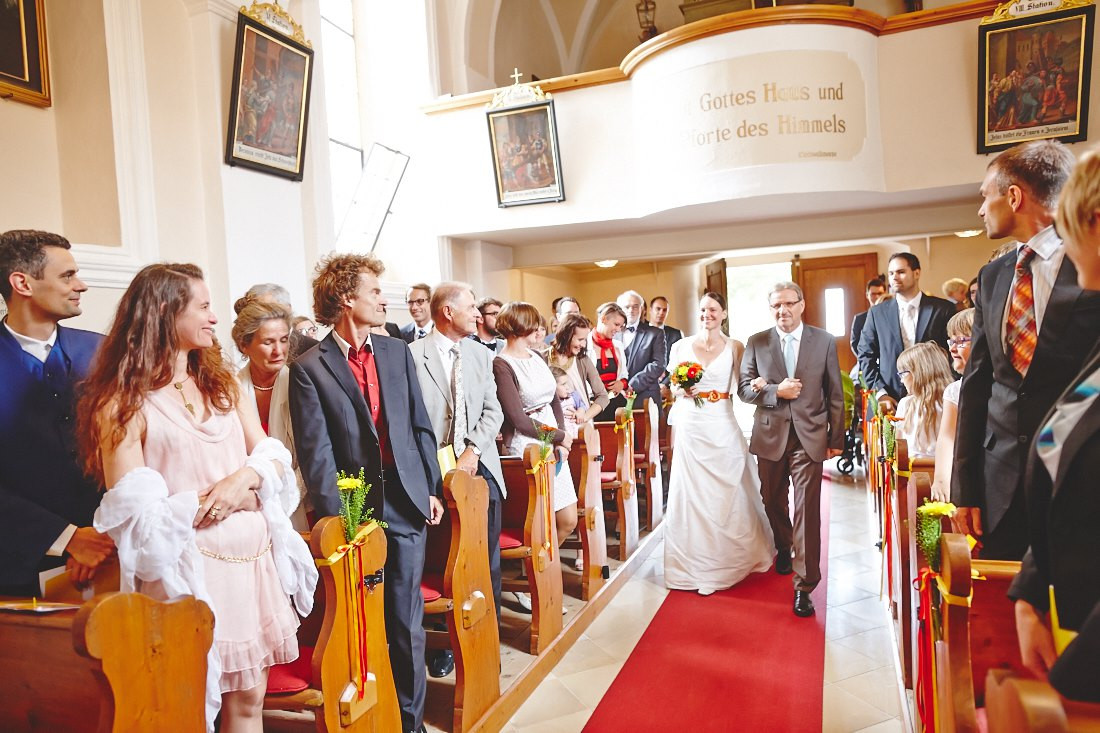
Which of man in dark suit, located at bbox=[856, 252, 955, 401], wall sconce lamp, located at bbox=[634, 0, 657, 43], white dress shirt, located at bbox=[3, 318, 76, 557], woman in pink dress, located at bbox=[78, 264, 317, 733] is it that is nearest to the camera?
woman in pink dress, located at bbox=[78, 264, 317, 733]

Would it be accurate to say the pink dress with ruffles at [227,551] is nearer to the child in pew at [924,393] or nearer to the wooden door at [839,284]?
the child in pew at [924,393]

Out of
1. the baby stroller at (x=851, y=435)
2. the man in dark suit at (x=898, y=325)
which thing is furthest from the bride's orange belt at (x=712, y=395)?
the baby stroller at (x=851, y=435)

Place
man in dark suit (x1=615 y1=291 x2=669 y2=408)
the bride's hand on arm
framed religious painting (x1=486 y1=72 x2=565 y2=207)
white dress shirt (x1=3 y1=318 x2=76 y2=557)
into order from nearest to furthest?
the bride's hand on arm → white dress shirt (x1=3 y1=318 x2=76 y2=557) → man in dark suit (x1=615 y1=291 x2=669 y2=408) → framed religious painting (x1=486 y1=72 x2=565 y2=207)

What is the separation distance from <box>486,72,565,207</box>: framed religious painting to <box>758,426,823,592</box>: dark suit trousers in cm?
405

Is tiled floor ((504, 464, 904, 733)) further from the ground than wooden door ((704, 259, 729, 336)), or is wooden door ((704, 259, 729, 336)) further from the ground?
wooden door ((704, 259, 729, 336))

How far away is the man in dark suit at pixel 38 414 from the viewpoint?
1974mm

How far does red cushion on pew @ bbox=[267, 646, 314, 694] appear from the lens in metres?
2.20

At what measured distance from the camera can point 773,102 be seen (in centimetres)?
628

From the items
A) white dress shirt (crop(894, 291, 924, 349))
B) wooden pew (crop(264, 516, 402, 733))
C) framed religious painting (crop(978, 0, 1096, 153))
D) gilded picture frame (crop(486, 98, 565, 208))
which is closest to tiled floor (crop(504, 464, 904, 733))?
wooden pew (crop(264, 516, 402, 733))

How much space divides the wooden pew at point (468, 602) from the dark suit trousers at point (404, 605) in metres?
0.14

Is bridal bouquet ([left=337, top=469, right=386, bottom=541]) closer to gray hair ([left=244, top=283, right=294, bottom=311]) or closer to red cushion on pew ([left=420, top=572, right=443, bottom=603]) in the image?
red cushion on pew ([left=420, top=572, right=443, bottom=603])

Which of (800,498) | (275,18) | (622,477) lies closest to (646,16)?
(275,18)

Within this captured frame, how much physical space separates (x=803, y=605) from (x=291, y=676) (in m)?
2.94

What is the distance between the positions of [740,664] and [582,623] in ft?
2.94
